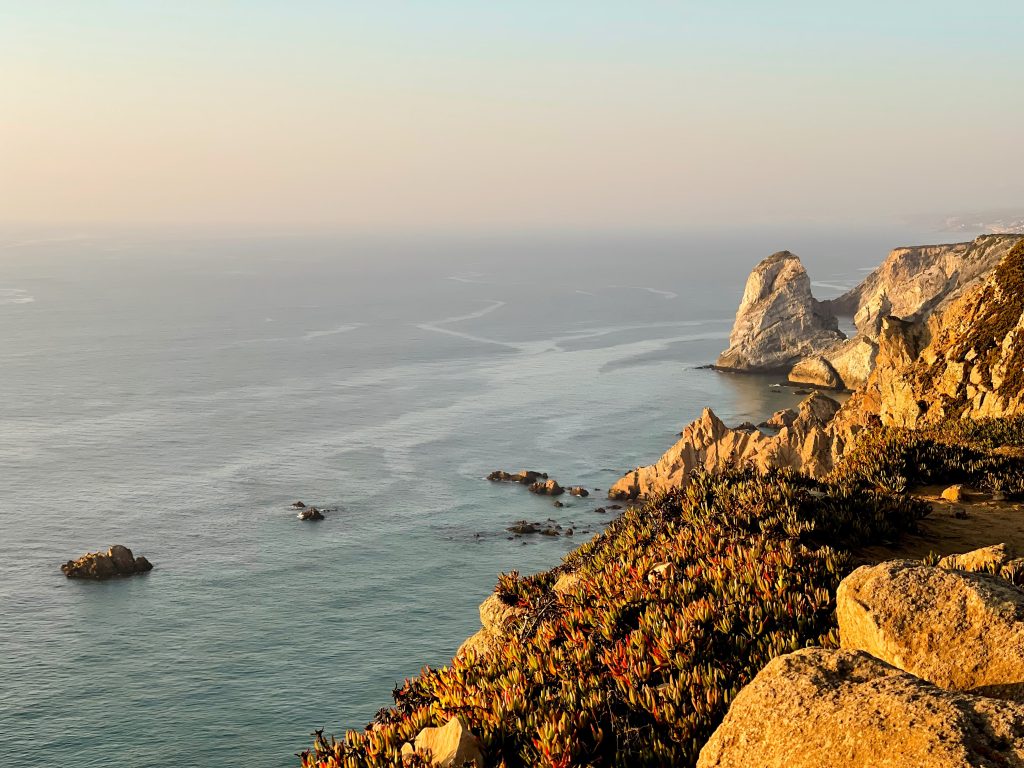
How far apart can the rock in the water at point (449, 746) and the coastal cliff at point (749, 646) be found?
0.02m

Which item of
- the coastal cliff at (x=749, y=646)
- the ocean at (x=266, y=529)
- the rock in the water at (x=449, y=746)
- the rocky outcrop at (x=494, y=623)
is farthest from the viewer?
the ocean at (x=266, y=529)

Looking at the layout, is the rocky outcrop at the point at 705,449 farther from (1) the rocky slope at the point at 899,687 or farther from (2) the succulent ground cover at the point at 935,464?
(1) the rocky slope at the point at 899,687

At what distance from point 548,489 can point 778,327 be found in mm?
100120

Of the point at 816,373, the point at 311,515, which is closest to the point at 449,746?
the point at 311,515

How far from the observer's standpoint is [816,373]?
16762cm

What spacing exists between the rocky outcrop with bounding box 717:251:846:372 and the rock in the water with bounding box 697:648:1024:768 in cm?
18390

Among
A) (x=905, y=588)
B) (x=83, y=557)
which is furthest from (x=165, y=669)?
(x=905, y=588)

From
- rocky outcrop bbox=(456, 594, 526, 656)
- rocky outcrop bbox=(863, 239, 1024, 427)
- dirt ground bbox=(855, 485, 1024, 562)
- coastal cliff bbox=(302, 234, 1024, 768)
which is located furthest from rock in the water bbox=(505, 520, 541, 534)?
rocky outcrop bbox=(456, 594, 526, 656)

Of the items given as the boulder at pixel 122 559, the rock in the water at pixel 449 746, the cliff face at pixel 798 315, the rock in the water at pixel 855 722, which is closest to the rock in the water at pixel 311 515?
the boulder at pixel 122 559

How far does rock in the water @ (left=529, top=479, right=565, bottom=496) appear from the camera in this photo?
348 ft

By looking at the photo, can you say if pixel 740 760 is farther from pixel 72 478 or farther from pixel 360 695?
pixel 72 478

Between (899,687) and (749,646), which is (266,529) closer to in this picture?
(749,646)

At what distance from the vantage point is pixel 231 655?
71438 mm

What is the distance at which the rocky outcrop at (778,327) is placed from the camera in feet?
614
